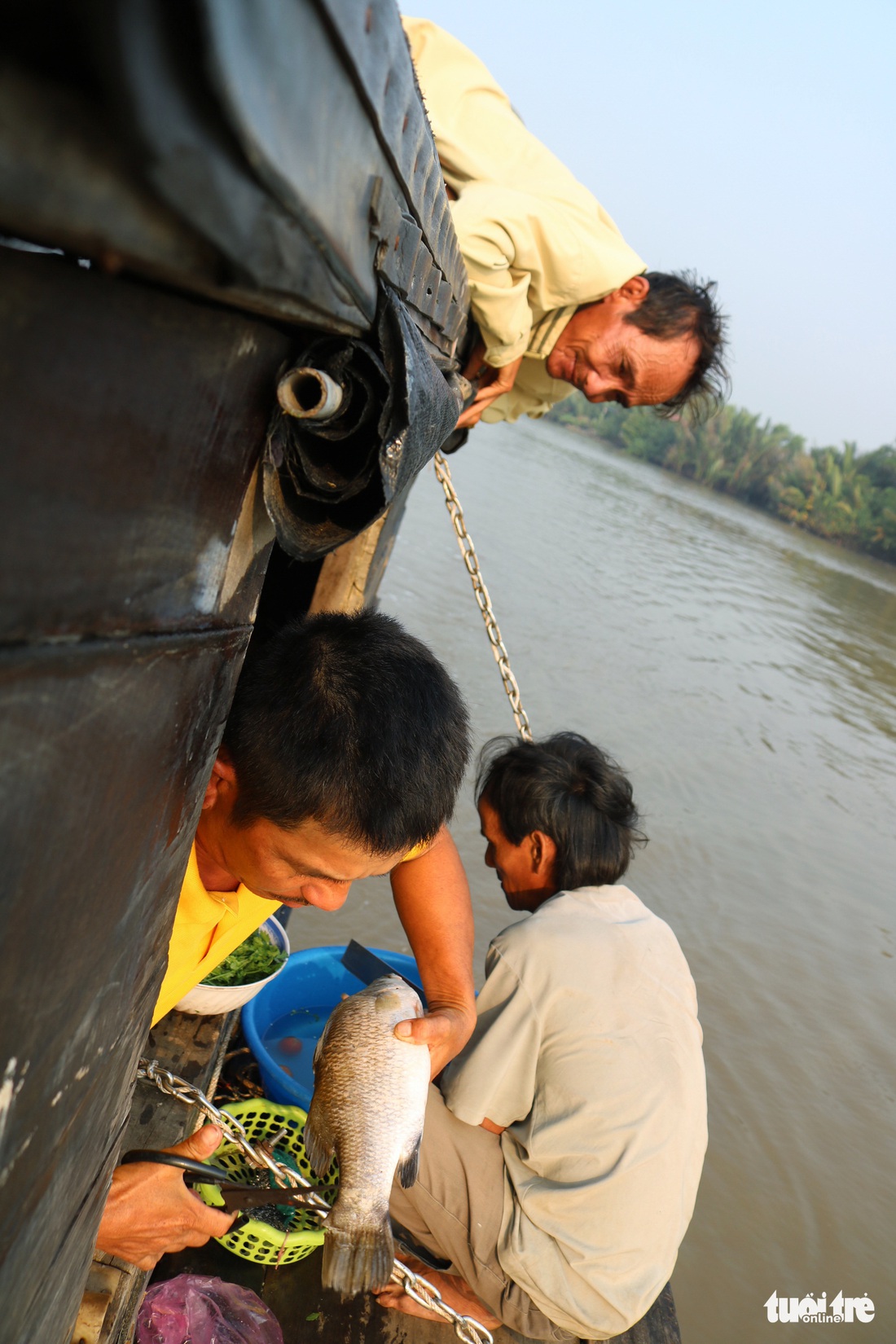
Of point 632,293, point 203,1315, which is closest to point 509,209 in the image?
point 632,293

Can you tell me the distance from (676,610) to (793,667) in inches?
75.8

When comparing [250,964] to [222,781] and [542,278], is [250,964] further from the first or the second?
[542,278]

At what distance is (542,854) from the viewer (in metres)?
3.19

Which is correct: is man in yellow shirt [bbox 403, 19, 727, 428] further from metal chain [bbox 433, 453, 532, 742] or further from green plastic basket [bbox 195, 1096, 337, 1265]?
green plastic basket [bbox 195, 1096, 337, 1265]

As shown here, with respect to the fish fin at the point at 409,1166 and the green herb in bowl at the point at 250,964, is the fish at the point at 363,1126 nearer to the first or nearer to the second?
the fish fin at the point at 409,1166

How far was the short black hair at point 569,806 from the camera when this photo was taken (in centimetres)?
313

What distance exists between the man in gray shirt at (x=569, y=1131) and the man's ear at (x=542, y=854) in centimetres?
17

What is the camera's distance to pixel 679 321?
3227 millimetres

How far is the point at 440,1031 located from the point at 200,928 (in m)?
0.69

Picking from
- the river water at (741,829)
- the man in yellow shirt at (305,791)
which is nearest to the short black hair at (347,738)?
the man in yellow shirt at (305,791)

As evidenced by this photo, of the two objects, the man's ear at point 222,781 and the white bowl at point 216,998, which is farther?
the white bowl at point 216,998

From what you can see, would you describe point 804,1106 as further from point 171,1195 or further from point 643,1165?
point 171,1195

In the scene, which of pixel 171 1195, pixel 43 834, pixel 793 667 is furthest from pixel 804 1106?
pixel 793 667

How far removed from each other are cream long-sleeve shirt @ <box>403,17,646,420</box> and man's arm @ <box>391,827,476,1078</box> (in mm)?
1432
